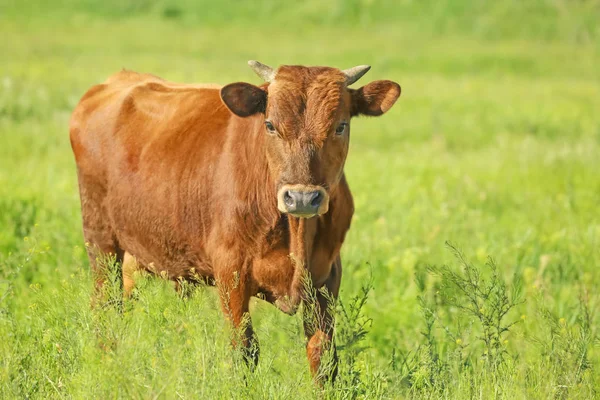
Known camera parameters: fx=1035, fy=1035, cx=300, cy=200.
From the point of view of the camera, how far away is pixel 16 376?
5.02 metres

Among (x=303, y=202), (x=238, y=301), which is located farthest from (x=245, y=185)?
(x=303, y=202)

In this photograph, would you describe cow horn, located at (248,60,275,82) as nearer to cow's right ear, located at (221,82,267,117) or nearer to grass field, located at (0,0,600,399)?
cow's right ear, located at (221,82,267,117)

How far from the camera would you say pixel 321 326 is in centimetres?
569

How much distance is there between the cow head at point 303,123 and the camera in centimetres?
538

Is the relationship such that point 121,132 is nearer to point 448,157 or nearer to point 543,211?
point 543,211

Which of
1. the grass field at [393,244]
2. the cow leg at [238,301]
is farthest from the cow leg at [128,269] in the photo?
the cow leg at [238,301]

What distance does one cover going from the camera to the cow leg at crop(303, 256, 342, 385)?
18.1 feet

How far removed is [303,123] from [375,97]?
0.65m

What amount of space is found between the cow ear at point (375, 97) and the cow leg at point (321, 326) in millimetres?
911

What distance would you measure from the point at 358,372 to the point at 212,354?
870 mm

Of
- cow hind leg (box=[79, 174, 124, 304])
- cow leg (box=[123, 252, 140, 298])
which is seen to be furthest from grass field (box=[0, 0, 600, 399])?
cow leg (box=[123, 252, 140, 298])

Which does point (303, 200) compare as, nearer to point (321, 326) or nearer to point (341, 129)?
point (341, 129)

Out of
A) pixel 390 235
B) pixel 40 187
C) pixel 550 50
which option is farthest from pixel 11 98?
pixel 550 50

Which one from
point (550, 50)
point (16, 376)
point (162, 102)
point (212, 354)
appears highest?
point (162, 102)
